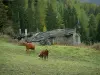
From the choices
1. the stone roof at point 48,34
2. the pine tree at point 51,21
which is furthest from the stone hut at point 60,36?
the pine tree at point 51,21

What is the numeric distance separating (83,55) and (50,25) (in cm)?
7127

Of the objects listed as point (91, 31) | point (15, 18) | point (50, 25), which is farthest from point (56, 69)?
point (91, 31)

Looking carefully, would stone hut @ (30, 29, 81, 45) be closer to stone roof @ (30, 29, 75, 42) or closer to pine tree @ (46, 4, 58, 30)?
stone roof @ (30, 29, 75, 42)

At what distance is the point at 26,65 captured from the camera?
23.2 meters

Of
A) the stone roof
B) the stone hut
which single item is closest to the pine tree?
the stone hut

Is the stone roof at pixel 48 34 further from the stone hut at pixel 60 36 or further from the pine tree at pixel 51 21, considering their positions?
the pine tree at pixel 51 21

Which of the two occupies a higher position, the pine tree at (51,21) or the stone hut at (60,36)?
the stone hut at (60,36)

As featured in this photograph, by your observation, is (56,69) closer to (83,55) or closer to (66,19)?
(83,55)

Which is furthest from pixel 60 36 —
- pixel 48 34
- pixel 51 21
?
pixel 51 21

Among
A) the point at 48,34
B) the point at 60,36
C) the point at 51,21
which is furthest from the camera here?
the point at 51,21

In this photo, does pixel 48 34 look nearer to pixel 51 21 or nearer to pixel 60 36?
pixel 60 36

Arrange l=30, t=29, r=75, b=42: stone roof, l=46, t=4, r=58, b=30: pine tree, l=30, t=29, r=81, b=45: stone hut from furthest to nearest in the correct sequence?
l=46, t=4, r=58, b=30: pine tree
l=30, t=29, r=81, b=45: stone hut
l=30, t=29, r=75, b=42: stone roof

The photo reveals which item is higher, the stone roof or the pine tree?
the stone roof

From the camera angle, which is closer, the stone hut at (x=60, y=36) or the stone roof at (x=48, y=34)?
the stone roof at (x=48, y=34)
